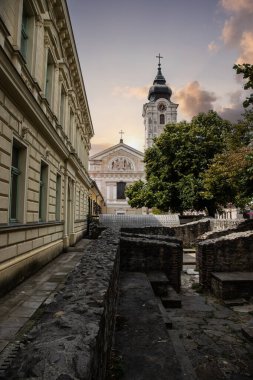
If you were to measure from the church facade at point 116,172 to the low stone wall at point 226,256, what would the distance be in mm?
41095

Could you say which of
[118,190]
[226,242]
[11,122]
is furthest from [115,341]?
[118,190]

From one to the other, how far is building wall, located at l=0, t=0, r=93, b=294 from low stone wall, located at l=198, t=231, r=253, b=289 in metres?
5.29

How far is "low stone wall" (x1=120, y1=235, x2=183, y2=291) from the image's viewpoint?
768cm

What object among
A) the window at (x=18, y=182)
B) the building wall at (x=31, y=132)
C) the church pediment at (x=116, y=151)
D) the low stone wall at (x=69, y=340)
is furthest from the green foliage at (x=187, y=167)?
the church pediment at (x=116, y=151)

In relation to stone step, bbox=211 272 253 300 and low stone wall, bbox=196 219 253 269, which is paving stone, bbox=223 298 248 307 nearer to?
stone step, bbox=211 272 253 300

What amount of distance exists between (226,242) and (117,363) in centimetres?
664

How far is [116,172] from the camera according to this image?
5106 centimetres

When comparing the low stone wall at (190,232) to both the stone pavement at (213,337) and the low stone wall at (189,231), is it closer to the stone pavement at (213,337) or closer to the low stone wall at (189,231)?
the low stone wall at (189,231)

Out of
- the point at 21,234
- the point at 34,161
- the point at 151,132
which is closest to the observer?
the point at 21,234

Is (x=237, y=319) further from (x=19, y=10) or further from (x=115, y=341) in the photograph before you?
(x=19, y=10)

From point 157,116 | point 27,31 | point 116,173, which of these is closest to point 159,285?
point 27,31

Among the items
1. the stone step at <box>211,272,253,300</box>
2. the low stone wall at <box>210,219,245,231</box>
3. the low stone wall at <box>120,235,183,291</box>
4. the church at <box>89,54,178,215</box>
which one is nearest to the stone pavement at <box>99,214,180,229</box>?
the low stone wall at <box>210,219,245,231</box>

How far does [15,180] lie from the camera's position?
7.38 m

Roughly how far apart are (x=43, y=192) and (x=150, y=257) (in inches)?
188
